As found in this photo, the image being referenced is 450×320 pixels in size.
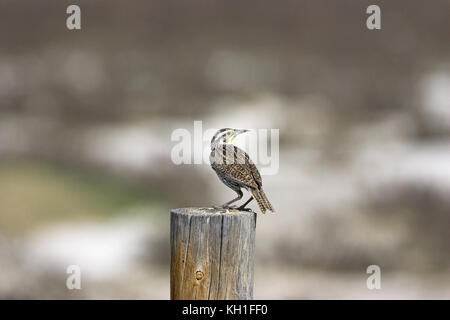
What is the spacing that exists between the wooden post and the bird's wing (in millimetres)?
948

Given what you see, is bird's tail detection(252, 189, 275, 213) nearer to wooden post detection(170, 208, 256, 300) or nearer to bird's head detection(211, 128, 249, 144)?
bird's head detection(211, 128, 249, 144)

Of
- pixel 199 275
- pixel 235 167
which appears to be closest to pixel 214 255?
pixel 199 275

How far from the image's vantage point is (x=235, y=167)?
5836 mm

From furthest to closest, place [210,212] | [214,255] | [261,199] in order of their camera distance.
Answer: [261,199] < [210,212] < [214,255]

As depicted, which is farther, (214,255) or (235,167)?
(235,167)

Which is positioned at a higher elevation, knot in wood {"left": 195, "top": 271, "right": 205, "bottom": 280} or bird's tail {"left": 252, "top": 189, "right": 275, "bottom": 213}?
bird's tail {"left": 252, "top": 189, "right": 275, "bottom": 213}

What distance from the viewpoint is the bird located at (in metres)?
5.76

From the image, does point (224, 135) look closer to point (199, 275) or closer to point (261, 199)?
point (261, 199)

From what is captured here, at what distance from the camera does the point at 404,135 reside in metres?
12.5

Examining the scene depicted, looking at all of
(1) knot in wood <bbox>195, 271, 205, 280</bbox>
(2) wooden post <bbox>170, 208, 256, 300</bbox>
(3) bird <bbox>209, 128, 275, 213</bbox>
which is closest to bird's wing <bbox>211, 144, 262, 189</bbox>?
(3) bird <bbox>209, 128, 275, 213</bbox>

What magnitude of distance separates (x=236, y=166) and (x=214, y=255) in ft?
4.15

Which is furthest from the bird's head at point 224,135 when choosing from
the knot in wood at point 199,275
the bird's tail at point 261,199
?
the knot in wood at point 199,275

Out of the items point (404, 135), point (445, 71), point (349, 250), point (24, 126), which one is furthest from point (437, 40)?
point (24, 126)
